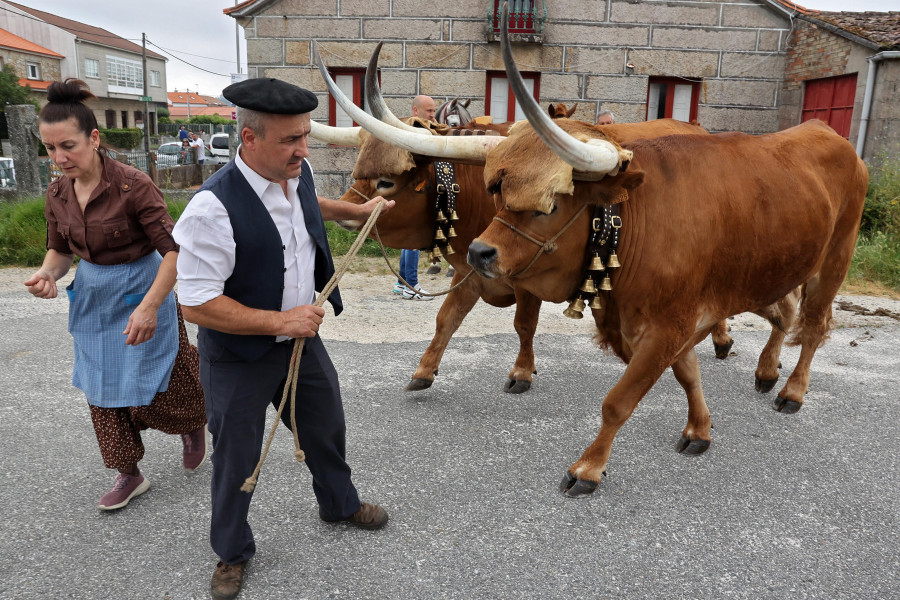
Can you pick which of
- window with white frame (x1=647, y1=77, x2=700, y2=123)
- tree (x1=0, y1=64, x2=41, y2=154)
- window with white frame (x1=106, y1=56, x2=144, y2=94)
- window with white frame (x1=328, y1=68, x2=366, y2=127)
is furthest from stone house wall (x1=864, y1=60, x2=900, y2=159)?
window with white frame (x1=106, y1=56, x2=144, y2=94)

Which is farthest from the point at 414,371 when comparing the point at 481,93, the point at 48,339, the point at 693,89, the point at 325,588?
the point at 693,89

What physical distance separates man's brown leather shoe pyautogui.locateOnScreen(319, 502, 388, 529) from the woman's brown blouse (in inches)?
52.2

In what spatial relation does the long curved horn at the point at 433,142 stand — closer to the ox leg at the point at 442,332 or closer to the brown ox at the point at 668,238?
the brown ox at the point at 668,238

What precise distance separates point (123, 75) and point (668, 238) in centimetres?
6087

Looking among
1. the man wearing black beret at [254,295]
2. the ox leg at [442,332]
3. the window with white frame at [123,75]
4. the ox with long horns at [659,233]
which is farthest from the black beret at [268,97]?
the window with white frame at [123,75]

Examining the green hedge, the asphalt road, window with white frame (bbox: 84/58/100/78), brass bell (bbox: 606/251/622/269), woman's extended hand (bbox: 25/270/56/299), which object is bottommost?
the asphalt road

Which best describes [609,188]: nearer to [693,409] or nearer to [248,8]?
[693,409]

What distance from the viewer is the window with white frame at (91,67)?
162ft

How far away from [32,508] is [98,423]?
1.62 ft

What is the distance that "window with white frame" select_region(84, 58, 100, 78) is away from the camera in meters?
49.4

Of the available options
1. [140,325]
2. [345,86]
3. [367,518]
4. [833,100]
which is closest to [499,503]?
[367,518]

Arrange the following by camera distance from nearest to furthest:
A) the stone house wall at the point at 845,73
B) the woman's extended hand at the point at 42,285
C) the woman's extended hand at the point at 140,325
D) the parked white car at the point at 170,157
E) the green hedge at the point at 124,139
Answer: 1. the woman's extended hand at the point at 140,325
2. the woman's extended hand at the point at 42,285
3. the stone house wall at the point at 845,73
4. the parked white car at the point at 170,157
5. the green hedge at the point at 124,139

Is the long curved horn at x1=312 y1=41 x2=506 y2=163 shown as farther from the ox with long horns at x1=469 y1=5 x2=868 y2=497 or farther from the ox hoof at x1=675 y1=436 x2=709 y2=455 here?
the ox hoof at x1=675 y1=436 x2=709 y2=455

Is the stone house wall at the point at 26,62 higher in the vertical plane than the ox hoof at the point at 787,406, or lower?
higher
